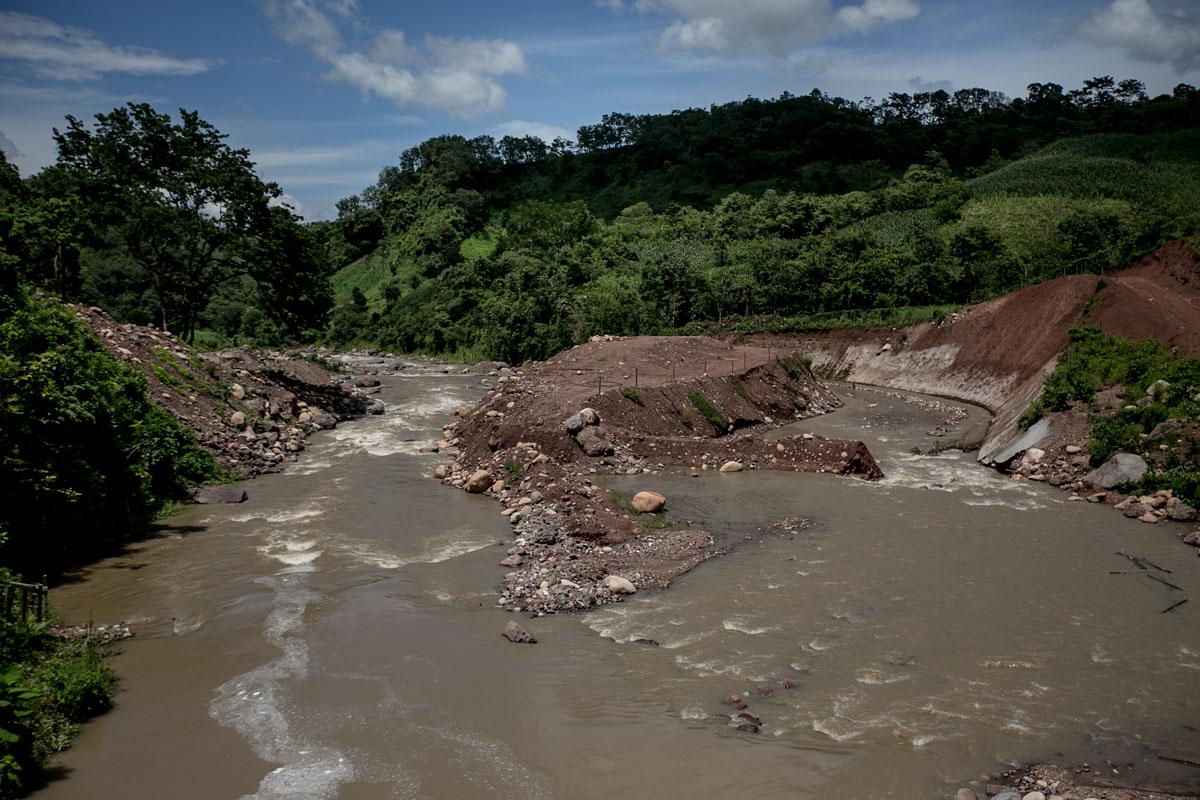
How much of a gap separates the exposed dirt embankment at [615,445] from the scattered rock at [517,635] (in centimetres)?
102

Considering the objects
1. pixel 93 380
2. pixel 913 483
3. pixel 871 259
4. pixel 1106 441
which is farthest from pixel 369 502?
pixel 871 259

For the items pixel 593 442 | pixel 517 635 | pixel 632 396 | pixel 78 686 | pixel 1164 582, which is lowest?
pixel 1164 582

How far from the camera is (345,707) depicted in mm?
10148

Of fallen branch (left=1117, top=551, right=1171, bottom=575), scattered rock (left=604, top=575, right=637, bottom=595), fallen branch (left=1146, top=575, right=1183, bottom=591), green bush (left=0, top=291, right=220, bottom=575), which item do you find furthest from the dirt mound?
green bush (left=0, top=291, right=220, bottom=575)

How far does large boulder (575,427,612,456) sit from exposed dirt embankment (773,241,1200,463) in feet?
40.1

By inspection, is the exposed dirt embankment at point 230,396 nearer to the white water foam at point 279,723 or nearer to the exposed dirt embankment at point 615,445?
the exposed dirt embankment at point 615,445

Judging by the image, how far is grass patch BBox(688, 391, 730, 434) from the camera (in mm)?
27156

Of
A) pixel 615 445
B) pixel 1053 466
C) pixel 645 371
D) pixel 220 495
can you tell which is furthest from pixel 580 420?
pixel 1053 466

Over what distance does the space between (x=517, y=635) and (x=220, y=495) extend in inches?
449

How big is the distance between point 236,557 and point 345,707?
22.7 feet

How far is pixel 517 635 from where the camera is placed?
12086 mm

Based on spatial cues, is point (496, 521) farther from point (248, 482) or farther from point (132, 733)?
point (132, 733)

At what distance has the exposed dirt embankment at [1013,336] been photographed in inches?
1097

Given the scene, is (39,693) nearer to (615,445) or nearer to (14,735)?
(14,735)
